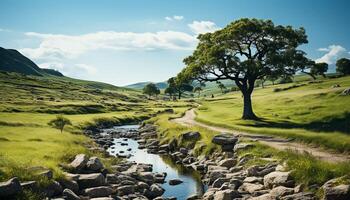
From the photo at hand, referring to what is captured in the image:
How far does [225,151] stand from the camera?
143 feet

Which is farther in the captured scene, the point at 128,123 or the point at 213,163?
the point at 128,123

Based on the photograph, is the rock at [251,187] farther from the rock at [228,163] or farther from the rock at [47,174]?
the rock at [47,174]

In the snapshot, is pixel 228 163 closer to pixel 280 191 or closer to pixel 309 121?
pixel 280 191

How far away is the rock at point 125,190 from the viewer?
102 ft

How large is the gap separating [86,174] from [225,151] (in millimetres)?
18267

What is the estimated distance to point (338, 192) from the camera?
73.7 feet

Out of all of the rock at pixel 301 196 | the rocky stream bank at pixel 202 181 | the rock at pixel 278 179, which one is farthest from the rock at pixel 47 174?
the rock at pixel 301 196

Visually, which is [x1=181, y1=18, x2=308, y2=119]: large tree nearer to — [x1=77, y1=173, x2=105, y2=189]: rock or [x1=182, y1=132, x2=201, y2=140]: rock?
[x1=182, y1=132, x2=201, y2=140]: rock

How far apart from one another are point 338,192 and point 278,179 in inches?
251

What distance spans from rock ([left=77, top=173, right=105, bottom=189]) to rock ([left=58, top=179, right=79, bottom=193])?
860 mm

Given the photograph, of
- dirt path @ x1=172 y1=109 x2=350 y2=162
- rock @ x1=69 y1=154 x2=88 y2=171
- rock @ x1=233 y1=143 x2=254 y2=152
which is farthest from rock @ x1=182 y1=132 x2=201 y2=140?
rock @ x1=69 y1=154 x2=88 y2=171

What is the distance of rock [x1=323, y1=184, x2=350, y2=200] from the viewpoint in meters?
22.2

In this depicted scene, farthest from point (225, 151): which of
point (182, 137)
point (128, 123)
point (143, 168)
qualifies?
point (128, 123)

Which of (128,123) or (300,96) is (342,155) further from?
(128,123)
